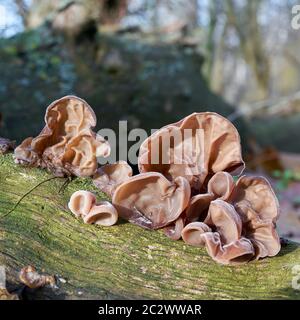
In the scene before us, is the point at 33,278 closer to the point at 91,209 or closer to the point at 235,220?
the point at 91,209

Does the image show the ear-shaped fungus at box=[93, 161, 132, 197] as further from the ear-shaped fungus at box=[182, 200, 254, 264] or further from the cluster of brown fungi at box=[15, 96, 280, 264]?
the ear-shaped fungus at box=[182, 200, 254, 264]

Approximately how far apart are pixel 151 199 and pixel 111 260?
1.16 feet

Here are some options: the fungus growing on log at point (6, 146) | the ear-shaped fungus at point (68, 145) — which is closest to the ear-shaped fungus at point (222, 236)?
the ear-shaped fungus at point (68, 145)

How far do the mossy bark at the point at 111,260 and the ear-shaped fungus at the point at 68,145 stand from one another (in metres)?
0.13

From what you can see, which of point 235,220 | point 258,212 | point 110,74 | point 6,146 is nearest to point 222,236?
point 235,220

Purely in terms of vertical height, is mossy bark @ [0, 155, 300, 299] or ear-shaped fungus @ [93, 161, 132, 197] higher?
ear-shaped fungus @ [93, 161, 132, 197]

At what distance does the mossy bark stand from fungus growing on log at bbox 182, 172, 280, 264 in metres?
0.06

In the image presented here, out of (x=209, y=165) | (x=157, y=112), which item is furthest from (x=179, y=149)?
(x=157, y=112)

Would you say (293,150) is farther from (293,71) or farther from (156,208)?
(293,71)

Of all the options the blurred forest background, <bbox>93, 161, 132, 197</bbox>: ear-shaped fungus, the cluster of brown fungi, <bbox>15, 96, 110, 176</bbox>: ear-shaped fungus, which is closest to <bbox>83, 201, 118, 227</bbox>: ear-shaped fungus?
the cluster of brown fungi

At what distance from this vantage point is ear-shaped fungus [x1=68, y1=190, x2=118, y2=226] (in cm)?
193

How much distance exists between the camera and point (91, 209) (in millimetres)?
1933

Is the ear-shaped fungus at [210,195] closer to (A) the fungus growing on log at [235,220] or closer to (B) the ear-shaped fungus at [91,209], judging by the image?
(A) the fungus growing on log at [235,220]
